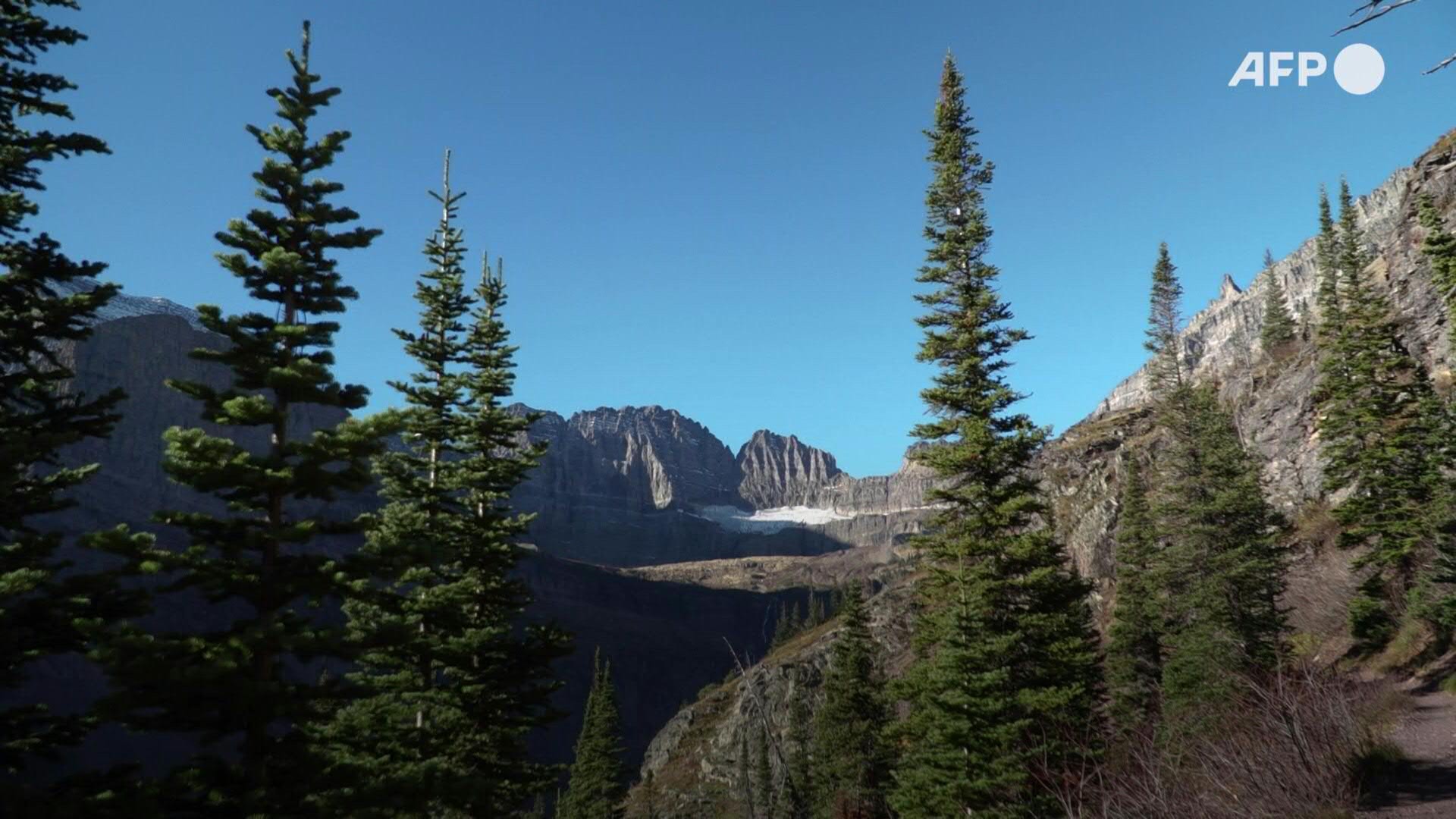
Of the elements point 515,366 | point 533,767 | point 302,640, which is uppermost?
point 515,366

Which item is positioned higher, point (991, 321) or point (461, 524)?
point (991, 321)

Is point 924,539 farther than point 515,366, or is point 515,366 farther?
point 515,366

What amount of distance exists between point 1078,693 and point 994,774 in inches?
115

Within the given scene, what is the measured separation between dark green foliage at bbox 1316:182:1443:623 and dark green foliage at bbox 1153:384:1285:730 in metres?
3.70

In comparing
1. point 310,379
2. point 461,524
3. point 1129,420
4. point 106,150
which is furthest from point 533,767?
point 1129,420

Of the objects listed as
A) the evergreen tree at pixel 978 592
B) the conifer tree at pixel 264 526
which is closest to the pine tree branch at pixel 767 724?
the conifer tree at pixel 264 526

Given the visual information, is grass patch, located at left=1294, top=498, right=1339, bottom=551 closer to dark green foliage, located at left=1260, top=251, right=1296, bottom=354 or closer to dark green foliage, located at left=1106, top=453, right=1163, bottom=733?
dark green foliage, located at left=1106, top=453, right=1163, bottom=733

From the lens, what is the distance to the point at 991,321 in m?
22.3

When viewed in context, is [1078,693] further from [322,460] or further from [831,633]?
[831,633]

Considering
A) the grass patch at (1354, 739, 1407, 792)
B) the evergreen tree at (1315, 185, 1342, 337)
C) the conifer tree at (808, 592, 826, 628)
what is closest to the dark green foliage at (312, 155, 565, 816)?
the grass patch at (1354, 739, 1407, 792)

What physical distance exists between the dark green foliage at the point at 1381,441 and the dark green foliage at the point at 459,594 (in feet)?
102

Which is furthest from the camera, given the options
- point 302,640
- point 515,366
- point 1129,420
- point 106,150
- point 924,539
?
point 1129,420

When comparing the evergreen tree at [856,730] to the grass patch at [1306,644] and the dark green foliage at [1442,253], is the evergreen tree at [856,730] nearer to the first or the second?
the grass patch at [1306,644]

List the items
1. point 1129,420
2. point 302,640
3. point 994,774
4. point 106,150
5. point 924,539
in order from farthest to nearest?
1. point 1129,420
2. point 924,539
3. point 994,774
4. point 106,150
5. point 302,640
